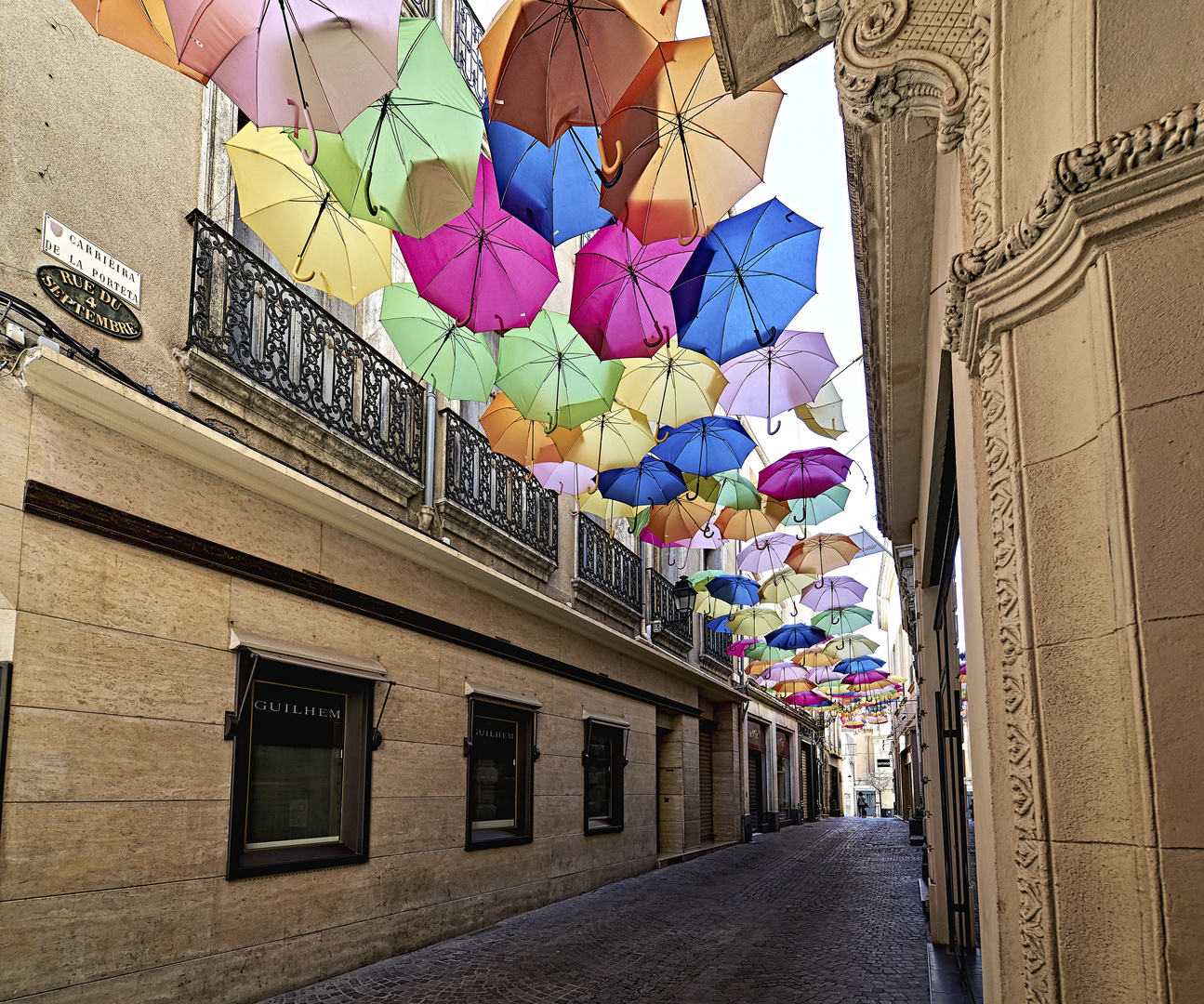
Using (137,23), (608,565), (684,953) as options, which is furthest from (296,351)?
(608,565)

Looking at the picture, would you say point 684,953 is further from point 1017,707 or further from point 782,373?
point 1017,707

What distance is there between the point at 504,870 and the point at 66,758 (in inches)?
249

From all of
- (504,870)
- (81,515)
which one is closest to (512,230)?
(81,515)

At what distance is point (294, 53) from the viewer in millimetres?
4445

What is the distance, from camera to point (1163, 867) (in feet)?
7.43

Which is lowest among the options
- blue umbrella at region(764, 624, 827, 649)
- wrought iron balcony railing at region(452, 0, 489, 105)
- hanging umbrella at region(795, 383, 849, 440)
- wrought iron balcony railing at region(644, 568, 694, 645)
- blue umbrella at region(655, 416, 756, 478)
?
blue umbrella at region(764, 624, 827, 649)

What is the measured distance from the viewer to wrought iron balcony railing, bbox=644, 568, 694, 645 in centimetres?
A: 1920

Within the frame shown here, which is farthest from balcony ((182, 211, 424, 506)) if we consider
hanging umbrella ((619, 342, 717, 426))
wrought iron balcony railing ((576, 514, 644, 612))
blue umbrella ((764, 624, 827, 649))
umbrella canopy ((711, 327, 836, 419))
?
blue umbrella ((764, 624, 827, 649))

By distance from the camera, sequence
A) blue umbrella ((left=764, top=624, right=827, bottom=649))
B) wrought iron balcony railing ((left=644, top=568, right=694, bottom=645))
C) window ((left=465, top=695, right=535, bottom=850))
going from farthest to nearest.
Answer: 1. blue umbrella ((left=764, top=624, right=827, bottom=649))
2. wrought iron balcony railing ((left=644, top=568, right=694, bottom=645))
3. window ((left=465, top=695, right=535, bottom=850))

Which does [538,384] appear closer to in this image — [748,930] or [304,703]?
[304,703]

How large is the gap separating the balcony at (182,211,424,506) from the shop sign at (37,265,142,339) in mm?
544

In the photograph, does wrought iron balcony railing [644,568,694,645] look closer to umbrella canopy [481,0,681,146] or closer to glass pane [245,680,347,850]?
glass pane [245,680,347,850]

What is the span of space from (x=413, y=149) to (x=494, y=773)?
775cm

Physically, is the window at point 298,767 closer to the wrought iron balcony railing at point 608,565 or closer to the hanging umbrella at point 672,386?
the hanging umbrella at point 672,386
